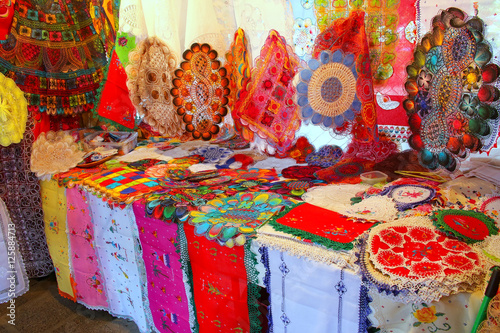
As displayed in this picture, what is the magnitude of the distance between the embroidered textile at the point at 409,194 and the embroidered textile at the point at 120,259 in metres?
1.00

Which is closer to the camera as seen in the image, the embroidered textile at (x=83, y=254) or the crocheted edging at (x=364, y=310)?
the crocheted edging at (x=364, y=310)

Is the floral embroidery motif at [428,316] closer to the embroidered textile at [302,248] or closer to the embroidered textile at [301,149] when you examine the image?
the embroidered textile at [302,248]

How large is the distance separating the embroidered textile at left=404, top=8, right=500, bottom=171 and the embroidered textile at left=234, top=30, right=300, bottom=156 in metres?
0.54

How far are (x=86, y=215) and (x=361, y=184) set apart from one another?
4.08ft

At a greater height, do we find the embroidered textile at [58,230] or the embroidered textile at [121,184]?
the embroidered textile at [121,184]

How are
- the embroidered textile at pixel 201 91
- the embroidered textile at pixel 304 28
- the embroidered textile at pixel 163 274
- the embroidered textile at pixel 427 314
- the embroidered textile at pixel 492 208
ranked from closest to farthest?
1. the embroidered textile at pixel 427 314
2. the embroidered textile at pixel 492 208
3. the embroidered textile at pixel 163 274
4. the embroidered textile at pixel 304 28
5. the embroidered textile at pixel 201 91

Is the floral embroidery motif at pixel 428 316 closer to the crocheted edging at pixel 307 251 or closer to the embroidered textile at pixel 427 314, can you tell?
the embroidered textile at pixel 427 314

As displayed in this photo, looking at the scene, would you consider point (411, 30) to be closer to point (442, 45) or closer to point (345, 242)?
point (442, 45)

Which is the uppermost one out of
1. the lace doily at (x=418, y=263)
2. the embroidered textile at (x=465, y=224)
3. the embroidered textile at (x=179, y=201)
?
the embroidered textile at (x=465, y=224)

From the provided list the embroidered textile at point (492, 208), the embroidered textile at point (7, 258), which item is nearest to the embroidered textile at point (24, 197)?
the embroidered textile at point (7, 258)

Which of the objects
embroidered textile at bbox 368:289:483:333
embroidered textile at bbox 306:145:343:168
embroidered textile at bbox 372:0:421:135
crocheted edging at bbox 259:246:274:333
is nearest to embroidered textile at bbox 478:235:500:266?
embroidered textile at bbox 368:289:483:333

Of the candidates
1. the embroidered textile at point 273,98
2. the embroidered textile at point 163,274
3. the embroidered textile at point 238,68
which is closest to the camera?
the embroidered textile at point 163,274

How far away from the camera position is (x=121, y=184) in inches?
69.7

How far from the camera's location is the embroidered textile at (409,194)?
A: 1.24 metres
